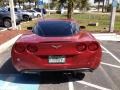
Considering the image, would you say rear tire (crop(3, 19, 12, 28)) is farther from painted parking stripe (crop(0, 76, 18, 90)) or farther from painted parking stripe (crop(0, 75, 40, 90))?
painted parking stripe (crop(0, 75, 40, 90))

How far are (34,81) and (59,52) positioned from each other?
1142 millimetres

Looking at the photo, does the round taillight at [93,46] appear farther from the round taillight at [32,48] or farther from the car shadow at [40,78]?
the round taillight at [32,48]

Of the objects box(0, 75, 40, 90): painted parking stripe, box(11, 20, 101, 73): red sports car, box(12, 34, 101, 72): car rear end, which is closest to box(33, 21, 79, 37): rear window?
box(11, 20, 101, 73): red sports car

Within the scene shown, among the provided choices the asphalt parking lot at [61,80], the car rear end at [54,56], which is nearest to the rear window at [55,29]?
the car rear end at [54,56]

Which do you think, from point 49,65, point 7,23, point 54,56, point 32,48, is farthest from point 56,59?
point 7,23

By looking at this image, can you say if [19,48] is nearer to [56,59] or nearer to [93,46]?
[56,59]

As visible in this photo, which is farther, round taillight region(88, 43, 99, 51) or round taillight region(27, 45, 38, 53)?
round taillight region(88, 43, 99, 51)

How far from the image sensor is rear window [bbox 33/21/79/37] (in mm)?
7818

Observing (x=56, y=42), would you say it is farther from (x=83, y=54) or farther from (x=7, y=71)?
(x=7, y=71)

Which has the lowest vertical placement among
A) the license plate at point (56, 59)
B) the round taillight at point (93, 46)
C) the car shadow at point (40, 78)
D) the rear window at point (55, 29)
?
the car shadow at point (40, 78)

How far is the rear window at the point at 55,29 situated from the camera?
7818mm

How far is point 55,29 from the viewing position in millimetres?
8062

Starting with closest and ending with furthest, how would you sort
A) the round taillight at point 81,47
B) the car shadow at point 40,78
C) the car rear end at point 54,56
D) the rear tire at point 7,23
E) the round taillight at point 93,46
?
the car rear end at point 54,56, the round taillight at point 81,47, the round taillight at point 93,46, the car shadow at point 40,78, the rear tire at point 7,23

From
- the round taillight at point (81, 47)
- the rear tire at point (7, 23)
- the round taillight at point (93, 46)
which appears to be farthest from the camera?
the rear tire at point (7, 23)
